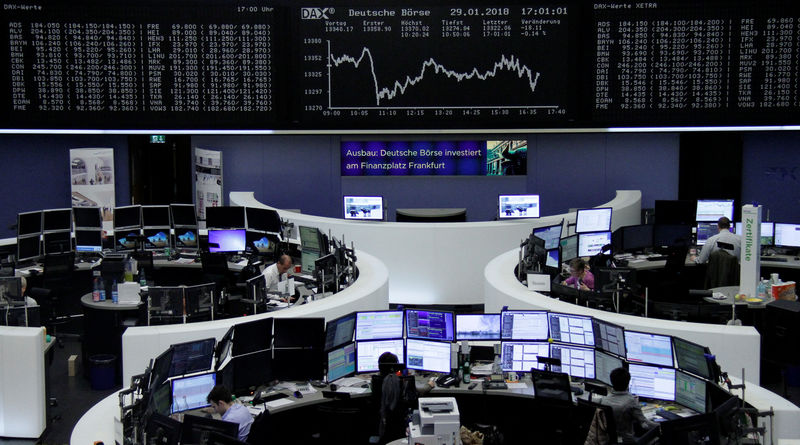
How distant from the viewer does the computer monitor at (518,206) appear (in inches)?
499

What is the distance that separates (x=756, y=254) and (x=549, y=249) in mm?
2155

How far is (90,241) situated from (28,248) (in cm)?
80

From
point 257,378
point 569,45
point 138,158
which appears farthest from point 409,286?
point 138,158

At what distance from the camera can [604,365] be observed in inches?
267

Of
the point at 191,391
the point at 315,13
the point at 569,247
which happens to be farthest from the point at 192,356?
the point at 315,13

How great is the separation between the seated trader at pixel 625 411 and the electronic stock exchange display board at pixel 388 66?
553 centimetres

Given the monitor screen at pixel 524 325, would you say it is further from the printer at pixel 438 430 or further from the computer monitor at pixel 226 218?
the computer monitor at pixel 226 218

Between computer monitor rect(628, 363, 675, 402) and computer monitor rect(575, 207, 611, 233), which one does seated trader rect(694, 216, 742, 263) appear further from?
computer monitor rect(628, 363, 675, 402)

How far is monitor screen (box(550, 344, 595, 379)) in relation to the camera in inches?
272

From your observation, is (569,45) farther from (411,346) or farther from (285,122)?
(411,346)

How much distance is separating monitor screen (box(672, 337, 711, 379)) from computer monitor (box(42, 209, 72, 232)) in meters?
8.18

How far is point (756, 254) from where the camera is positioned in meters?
9.07

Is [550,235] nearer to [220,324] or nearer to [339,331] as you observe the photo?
[339,331]

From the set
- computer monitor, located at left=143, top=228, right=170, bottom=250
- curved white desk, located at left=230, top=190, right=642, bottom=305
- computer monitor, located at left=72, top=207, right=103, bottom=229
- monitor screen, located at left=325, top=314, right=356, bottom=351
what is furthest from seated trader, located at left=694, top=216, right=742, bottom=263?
computer monitor, located at left=72, top=207, right=103, bottom=229
